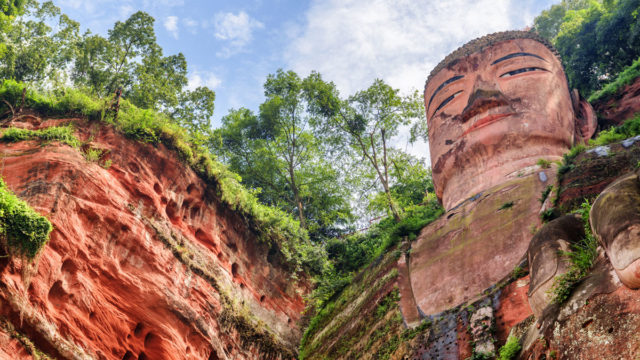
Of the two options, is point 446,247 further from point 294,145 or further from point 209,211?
point 294,145

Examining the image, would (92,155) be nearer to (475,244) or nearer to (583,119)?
(475,244)

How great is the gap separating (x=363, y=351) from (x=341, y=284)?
145 inches

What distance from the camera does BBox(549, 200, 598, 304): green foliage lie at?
557 cm

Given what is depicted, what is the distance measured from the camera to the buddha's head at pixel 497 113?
38.0 ft

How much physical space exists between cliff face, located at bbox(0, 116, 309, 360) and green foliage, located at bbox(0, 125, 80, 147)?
200mm

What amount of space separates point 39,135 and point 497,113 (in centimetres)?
986

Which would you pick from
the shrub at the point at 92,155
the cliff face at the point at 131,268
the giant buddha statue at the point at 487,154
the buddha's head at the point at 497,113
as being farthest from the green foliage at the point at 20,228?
the buddha's head at the point at 497,113

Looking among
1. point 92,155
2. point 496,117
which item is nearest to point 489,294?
point 496,117

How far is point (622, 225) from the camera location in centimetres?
488

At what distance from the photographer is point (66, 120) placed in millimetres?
12648

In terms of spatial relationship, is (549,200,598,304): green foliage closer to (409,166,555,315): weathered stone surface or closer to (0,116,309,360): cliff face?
(409,166,555,315): weathered stone surface

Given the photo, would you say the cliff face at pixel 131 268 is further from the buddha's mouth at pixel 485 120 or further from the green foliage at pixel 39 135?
the buddha's mouth at pixel 485 120

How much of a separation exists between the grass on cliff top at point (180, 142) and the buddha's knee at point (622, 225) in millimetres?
10356

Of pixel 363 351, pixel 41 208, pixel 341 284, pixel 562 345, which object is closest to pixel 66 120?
pixel 41 208
